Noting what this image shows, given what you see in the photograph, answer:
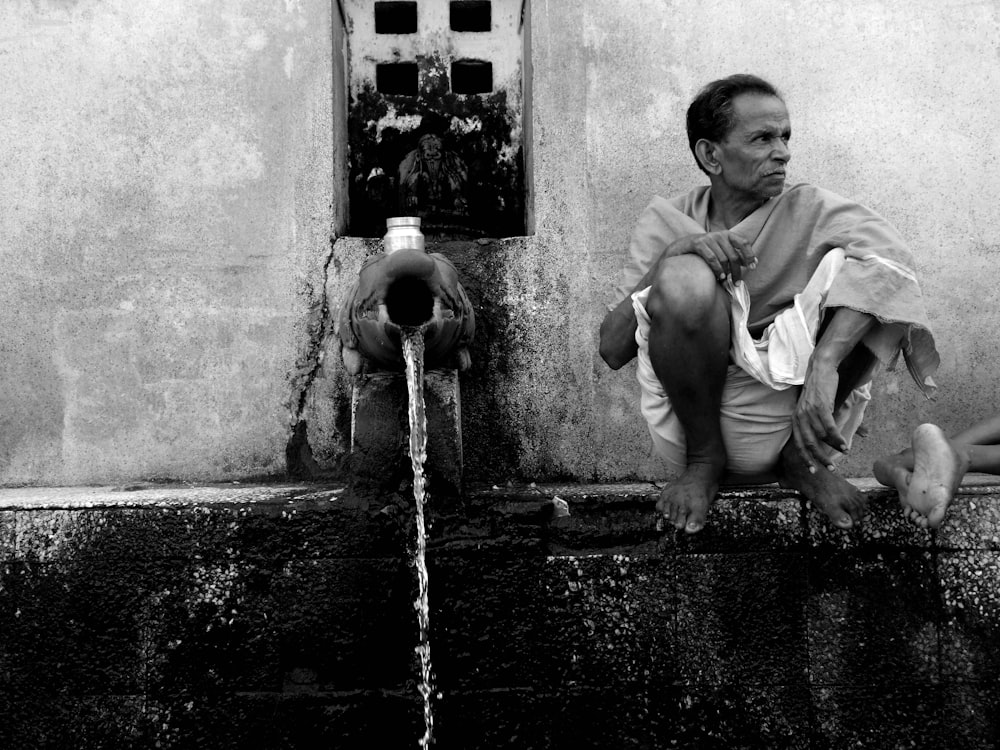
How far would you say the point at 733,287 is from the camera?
11.0ft

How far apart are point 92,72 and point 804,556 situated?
11.2ft

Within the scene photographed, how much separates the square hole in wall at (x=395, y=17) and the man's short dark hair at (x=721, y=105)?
174cm

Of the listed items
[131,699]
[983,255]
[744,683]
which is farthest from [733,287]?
[131,699]

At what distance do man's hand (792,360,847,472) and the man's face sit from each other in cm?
72

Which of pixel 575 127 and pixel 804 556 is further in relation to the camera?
pixel 575 127

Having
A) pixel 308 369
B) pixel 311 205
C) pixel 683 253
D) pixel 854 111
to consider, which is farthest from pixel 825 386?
pixel 311 205

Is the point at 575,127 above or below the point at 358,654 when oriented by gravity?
above

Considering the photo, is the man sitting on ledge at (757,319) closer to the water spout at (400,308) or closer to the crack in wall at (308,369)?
the water spout at (400,308)

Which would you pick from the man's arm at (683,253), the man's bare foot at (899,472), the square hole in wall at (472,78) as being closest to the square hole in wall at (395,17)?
the square hole in wall at (472,78)

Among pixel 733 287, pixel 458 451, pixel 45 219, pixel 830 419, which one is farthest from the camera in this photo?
pixel 45 219

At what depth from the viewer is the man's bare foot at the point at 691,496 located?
334 cm

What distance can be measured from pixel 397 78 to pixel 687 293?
92.8 inches

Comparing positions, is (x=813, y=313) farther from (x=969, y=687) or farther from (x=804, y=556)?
(x=969, y=687)

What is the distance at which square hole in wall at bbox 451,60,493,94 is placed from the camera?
16.5 ft
